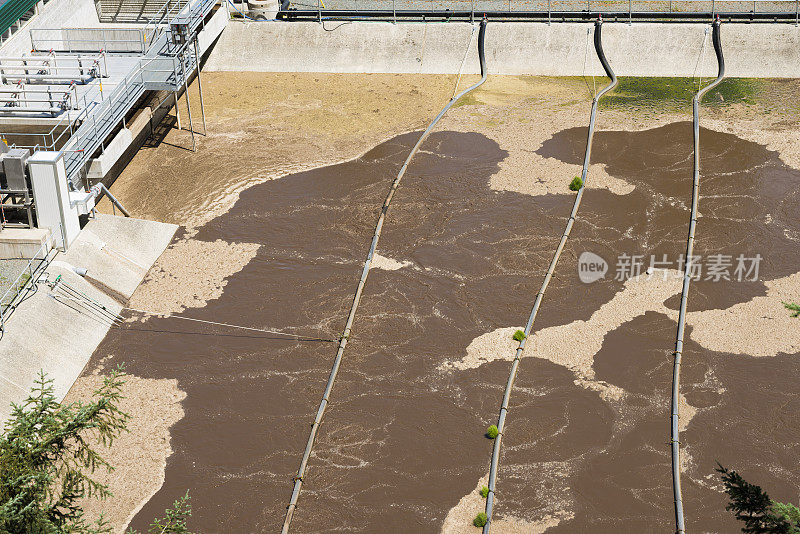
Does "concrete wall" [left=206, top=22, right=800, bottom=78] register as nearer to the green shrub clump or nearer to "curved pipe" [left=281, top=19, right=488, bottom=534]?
"curved pipe" [left=281, top=19, right=488, bottom=534]

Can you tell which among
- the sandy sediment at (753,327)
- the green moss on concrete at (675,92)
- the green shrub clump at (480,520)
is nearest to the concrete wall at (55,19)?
the green moss on concrete at (675,92)

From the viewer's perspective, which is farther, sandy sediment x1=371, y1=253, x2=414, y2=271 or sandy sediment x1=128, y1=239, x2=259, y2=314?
sandy sediment x1=371, y1=253, x2=414, y2=271

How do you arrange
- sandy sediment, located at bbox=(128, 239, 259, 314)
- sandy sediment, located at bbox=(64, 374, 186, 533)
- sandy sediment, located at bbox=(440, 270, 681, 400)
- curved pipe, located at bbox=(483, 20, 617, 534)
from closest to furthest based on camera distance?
sandy sediment, located at bbox=(64, 374, 186, 533) < curved pipe, located at bbox=(483, 20, 617, 534) < sandy sediment, located at bbox=(440, 270, 681, 400) < sandy sediment, located at bbox=(128, 239, 259, 314)

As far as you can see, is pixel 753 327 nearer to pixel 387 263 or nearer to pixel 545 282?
pixel 545 282

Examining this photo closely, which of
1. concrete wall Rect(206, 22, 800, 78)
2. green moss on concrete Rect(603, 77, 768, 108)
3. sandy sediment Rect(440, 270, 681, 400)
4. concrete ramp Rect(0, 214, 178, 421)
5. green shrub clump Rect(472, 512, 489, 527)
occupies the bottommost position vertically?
green shrub clump Rect(472, 512, 489, 527)

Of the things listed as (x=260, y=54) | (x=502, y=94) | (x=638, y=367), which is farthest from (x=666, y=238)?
(x=260, y=54)

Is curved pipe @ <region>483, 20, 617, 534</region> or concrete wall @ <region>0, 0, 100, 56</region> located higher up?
concrete wall @ <region>0, 0, 100, 56</region>

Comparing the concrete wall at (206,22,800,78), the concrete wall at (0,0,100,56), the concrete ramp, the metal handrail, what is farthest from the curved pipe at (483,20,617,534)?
the concrete wall at (0,0,100,56)
